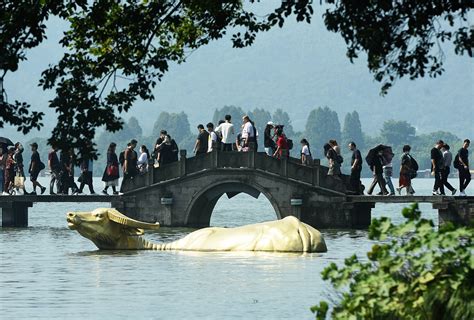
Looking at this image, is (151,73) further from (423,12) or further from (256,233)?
(256,233)

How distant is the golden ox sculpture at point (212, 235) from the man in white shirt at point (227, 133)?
12.8 m

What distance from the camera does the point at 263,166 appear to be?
51719 mm

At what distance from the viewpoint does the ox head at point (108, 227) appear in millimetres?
35875

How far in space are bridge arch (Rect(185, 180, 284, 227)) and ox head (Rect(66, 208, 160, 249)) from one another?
15317mm

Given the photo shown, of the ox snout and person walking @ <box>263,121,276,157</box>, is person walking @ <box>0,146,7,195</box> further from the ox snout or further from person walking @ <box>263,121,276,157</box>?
the ox snout

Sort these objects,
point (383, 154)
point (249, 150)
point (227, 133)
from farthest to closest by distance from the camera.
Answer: point (249, 150) < point (227, 133) < point (383, 154)

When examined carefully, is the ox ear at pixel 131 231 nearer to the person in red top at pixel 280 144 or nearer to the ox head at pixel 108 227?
the ox head at pixel 108 227

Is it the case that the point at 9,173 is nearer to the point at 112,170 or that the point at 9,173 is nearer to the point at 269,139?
the point at 112,170

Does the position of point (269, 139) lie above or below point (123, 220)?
above

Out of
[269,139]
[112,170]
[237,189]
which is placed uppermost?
[269,139]

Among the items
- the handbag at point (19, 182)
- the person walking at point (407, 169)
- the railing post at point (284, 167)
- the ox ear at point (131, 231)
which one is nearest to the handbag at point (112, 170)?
the handbag at point (19, 182)

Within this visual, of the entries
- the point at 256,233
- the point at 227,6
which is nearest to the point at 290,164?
the point at 256,233

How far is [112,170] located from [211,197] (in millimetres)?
3547

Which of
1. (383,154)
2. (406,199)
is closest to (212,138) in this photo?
(383,154)
